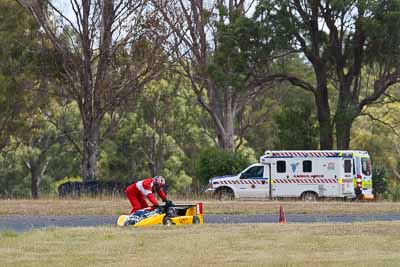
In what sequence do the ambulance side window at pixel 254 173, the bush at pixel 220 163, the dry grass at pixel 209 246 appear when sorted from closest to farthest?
1. the dry grass at pixel 209 246
2. the ambulance side window at pixel 254 173
3. the bush at pixel 220 163

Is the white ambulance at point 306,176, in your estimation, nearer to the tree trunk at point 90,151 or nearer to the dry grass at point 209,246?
the tree trunk at point 90,151

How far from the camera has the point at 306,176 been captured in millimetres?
38062

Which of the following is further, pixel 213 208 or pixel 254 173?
pixel 254 173

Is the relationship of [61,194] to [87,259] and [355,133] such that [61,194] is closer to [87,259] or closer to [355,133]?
[87,259]

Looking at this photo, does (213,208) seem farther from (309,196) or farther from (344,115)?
(344,115)

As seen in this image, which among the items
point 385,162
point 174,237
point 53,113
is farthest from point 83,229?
point 385,162

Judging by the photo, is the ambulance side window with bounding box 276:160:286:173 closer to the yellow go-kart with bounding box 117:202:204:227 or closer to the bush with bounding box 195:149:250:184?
the bush with bounding box 195:149:250:184

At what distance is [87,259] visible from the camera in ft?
52.0

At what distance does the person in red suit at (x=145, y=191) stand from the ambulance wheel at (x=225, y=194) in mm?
15483

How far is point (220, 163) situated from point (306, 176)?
8113mm

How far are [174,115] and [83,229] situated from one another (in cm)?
4635

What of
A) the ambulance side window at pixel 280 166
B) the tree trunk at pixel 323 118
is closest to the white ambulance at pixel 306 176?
the ambulance side window at pixel 280 166

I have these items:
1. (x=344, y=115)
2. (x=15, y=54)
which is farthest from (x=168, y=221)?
(x=15, y=54)

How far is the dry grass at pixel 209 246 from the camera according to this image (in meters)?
15.5
